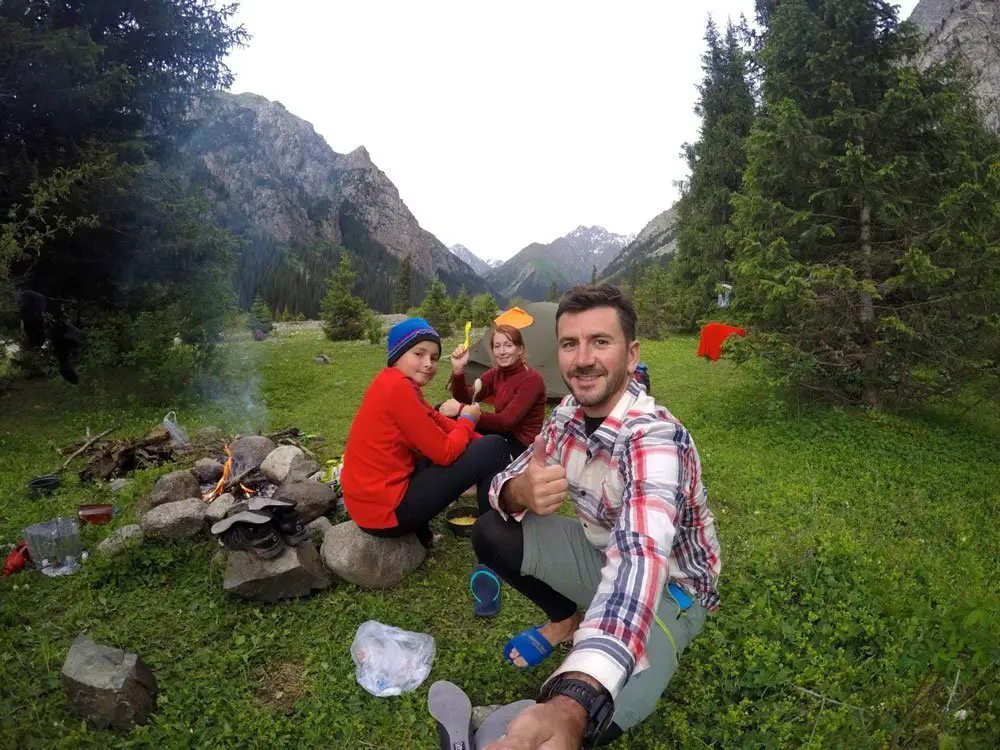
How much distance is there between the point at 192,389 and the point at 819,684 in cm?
1115

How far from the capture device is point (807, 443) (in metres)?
7.43

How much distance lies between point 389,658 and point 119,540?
9.14ft

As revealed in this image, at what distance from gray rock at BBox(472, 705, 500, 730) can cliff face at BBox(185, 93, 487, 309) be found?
103788mm

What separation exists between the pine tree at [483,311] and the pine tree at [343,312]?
475 inches

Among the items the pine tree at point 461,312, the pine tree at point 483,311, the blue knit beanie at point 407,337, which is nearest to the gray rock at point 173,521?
the blue knit beanie at point 407,337

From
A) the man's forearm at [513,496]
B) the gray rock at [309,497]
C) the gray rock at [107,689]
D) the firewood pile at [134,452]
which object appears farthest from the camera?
the firewood pile at [134,452]

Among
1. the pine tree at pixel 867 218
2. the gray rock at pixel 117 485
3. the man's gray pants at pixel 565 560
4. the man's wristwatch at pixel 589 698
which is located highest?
the pine tree at pixel 867 218

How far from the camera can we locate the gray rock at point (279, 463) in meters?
5.51

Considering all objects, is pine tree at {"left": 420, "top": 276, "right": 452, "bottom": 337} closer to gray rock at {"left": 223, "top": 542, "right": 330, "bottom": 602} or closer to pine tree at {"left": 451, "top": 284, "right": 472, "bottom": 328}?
pine tree at {"left": 451, "top": 284, "right": 472, "bottom": 328}

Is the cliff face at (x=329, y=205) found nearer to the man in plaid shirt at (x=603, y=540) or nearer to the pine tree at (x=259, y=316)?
the pine tree at (x=259, y=316)

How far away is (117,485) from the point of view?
5895 mm

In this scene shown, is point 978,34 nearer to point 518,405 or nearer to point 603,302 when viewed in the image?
point 518,405

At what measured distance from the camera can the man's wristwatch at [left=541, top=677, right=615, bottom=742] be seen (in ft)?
4.58

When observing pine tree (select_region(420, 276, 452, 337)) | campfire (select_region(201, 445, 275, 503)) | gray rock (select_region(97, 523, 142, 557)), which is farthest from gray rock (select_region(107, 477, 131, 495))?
pine tree (select_region(420, 276, 452, 337))
